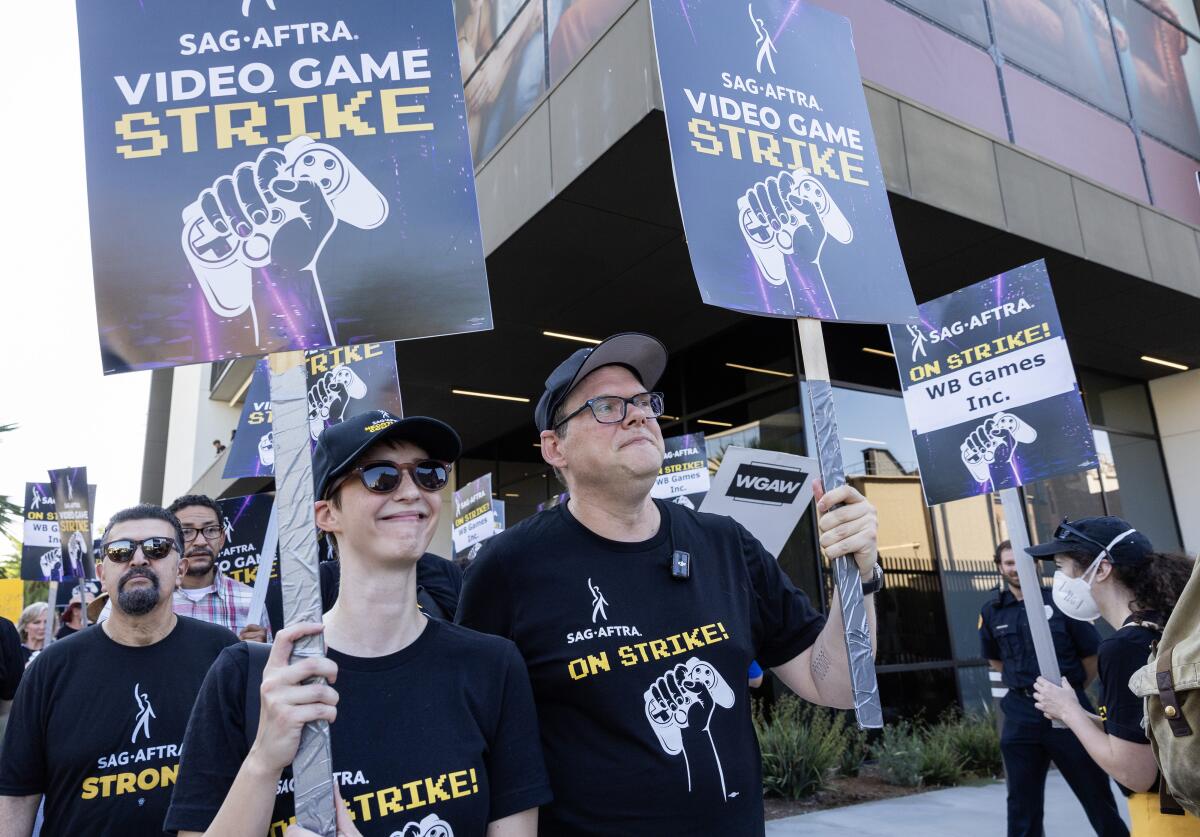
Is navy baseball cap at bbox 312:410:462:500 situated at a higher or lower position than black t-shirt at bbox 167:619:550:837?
higher

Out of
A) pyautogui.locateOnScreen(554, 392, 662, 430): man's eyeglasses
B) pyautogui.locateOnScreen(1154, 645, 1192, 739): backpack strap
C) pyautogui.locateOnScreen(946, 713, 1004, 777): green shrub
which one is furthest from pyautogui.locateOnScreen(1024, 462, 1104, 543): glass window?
pyautogui.locateOnScreen(1154, 645, 1192, 739): backpack strap

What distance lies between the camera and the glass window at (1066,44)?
10.3 m

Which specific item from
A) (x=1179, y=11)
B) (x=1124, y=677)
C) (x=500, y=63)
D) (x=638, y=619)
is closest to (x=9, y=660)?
(x=638, y=619)

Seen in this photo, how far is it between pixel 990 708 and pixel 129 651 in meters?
9.58

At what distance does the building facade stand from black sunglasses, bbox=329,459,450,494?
15.6 ft

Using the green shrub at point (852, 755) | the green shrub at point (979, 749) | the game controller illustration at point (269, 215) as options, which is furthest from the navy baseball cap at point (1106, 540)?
the green shrub at point (979, 749)

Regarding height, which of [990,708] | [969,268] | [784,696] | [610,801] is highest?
[969,268]

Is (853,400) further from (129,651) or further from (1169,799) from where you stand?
(129,651)

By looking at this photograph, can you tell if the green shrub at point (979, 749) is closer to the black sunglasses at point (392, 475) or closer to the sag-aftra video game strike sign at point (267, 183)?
the black sunglasses at point (392, 475)

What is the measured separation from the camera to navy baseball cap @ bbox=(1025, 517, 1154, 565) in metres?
3.27

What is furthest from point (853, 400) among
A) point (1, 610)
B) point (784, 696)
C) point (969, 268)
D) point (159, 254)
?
point (1, 610)

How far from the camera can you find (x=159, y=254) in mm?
1823

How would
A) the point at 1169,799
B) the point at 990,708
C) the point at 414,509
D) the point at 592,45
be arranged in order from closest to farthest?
1. the point at 414,509
2. the point at 1169,799
3. the point at 592,45
4. the point at 990,708

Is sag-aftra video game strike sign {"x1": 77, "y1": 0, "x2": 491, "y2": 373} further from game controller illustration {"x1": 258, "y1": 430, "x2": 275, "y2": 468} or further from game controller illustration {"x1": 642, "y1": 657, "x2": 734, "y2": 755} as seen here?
game controller illustration {"x1": 258, "y1": 430, "x2": 275, "y2": 468}
